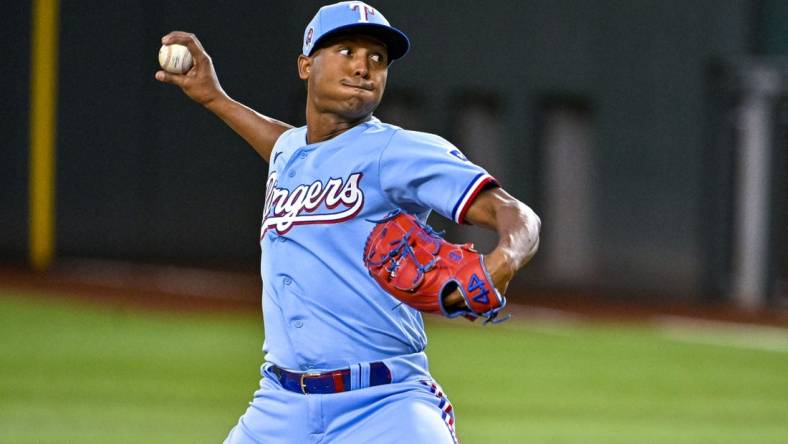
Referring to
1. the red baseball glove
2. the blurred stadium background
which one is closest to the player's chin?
the red baseball glove

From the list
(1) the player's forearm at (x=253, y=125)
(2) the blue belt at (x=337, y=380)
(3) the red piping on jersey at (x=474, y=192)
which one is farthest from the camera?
(1) the player's forearm at (x=253, y=125)

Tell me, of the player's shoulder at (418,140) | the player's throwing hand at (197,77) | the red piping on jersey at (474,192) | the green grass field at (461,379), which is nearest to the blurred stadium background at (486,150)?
the green grass field at (461,379)

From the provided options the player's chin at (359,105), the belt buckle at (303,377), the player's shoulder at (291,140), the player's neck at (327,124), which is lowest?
the belt buckle at (303,377)

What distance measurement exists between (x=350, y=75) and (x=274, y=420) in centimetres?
94

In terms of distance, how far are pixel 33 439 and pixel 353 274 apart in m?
4.48

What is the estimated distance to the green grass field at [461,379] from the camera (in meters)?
8.25

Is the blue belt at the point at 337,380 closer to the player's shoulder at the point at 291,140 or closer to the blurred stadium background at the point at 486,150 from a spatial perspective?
the player's shoulder at the point at 291,140

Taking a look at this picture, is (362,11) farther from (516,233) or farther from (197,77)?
(197,77)

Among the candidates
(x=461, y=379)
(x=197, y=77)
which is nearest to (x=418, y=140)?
(x=197, y=77)

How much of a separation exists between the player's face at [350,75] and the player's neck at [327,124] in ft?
0.09

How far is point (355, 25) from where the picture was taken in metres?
3.71

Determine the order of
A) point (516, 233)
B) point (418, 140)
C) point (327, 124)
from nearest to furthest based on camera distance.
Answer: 1. point (516, 233)
2. point (418, 140)
3. point (327, 124)

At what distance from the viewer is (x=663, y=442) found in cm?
807

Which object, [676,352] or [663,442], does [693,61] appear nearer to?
[676,352]
